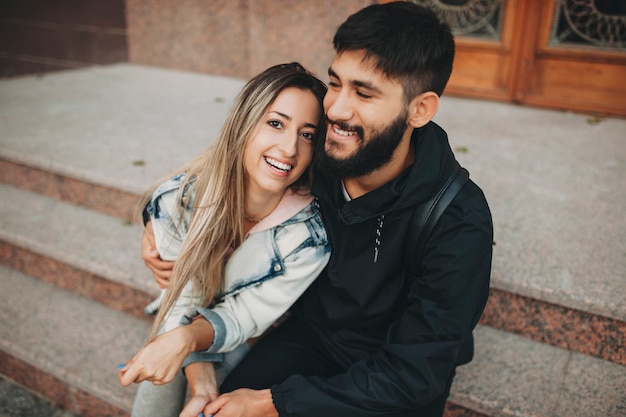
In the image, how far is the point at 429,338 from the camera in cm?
173

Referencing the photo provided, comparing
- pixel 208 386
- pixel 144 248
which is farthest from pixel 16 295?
pixel 208 386

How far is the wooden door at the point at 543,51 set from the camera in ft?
14.3

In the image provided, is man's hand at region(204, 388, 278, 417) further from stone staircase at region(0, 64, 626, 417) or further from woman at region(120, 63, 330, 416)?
stone staircase at region(0, 64, 626, 417)

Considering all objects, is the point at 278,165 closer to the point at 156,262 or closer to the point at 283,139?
the point at 283,139

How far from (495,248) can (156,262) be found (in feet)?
5.24

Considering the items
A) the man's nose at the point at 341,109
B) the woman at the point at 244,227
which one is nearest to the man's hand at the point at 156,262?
the woman at the point at 244,227

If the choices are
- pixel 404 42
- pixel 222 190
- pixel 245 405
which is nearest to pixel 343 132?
pixel 404 42

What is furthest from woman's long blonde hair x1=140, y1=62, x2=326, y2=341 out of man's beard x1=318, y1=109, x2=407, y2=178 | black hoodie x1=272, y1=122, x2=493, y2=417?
black hoodie x1=272, y1=122, x2=493, y2=417

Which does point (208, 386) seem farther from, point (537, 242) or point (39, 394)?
point (537, 242)

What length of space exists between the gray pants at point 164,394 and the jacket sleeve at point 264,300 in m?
0.12

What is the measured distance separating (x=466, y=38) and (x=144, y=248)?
3.63m

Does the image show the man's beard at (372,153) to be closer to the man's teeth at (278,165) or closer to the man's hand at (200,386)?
the man's teeth at (278,165)

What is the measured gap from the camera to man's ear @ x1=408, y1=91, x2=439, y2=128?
1863 mm

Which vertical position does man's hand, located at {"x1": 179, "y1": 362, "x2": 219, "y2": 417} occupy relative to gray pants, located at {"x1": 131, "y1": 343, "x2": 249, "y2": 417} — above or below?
above
